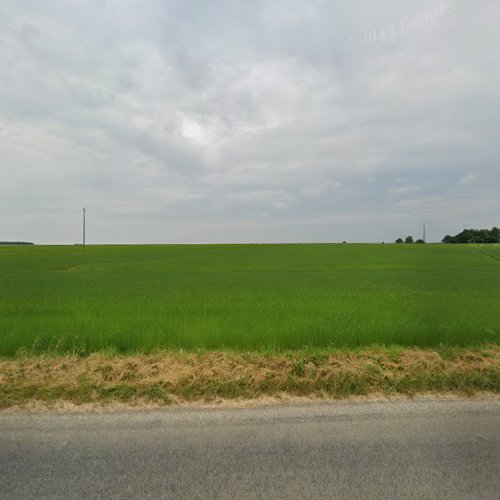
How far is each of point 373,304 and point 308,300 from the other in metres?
2.29

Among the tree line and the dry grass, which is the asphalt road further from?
the tree line

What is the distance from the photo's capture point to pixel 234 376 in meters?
4.75

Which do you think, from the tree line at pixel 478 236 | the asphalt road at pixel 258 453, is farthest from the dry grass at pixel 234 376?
the tree line at pixel 478 236

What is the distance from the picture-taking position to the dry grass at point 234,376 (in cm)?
429

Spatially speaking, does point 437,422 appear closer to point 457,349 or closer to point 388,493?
point 388,493

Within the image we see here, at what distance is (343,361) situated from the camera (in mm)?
5379

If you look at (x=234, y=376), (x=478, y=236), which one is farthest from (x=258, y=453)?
(x=478, y=236)

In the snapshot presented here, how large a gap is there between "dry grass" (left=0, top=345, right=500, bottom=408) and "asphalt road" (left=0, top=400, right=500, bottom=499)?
0.42 meters

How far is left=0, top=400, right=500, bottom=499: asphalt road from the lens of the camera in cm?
265

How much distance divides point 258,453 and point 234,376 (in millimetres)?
1728

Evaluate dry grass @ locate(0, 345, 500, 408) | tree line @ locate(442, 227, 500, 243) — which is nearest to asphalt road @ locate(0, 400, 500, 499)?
dry grass @ locate(0, 345, 500, 408)

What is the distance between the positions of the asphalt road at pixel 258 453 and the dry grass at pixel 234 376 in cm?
42

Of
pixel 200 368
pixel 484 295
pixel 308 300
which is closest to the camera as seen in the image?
pixel 200 368

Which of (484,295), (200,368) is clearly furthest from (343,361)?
(484,295)
